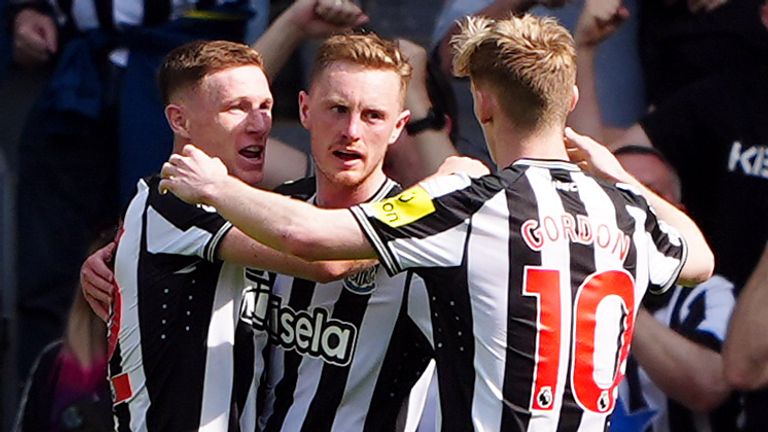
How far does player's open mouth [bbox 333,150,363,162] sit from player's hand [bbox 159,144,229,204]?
0.47m

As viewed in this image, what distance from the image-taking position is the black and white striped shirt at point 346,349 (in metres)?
4.98

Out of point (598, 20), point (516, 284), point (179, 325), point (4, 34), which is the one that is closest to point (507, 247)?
point (516, 284)

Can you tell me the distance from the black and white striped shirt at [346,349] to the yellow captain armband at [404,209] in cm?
40

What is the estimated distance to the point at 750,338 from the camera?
20.0 ft

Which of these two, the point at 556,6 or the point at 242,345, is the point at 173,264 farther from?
the point at 556,6

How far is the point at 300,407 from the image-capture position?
16.7ft

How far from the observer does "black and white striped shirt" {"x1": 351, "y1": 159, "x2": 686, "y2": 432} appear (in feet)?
15.0

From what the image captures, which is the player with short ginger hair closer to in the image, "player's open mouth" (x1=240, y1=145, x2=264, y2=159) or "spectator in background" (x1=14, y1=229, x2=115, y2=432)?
"player's open mouth" (x1=240, y1=145, x2=264, y2=159)

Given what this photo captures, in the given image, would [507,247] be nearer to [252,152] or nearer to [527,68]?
[527,68]

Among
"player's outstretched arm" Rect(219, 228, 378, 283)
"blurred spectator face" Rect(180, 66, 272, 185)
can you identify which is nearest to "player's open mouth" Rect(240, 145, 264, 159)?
"blurred spectator face" Rect(180, 66, 272, 185)

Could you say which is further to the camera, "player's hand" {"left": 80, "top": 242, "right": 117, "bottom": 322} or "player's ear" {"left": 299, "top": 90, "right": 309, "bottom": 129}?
"player's hand" {"left": 80, "top": 242, "right": 117, "bottom": 322}

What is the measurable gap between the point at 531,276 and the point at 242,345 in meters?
0.92

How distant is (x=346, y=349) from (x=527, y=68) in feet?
3.06

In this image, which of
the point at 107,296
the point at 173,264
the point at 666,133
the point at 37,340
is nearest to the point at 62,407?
the point at 37,340
